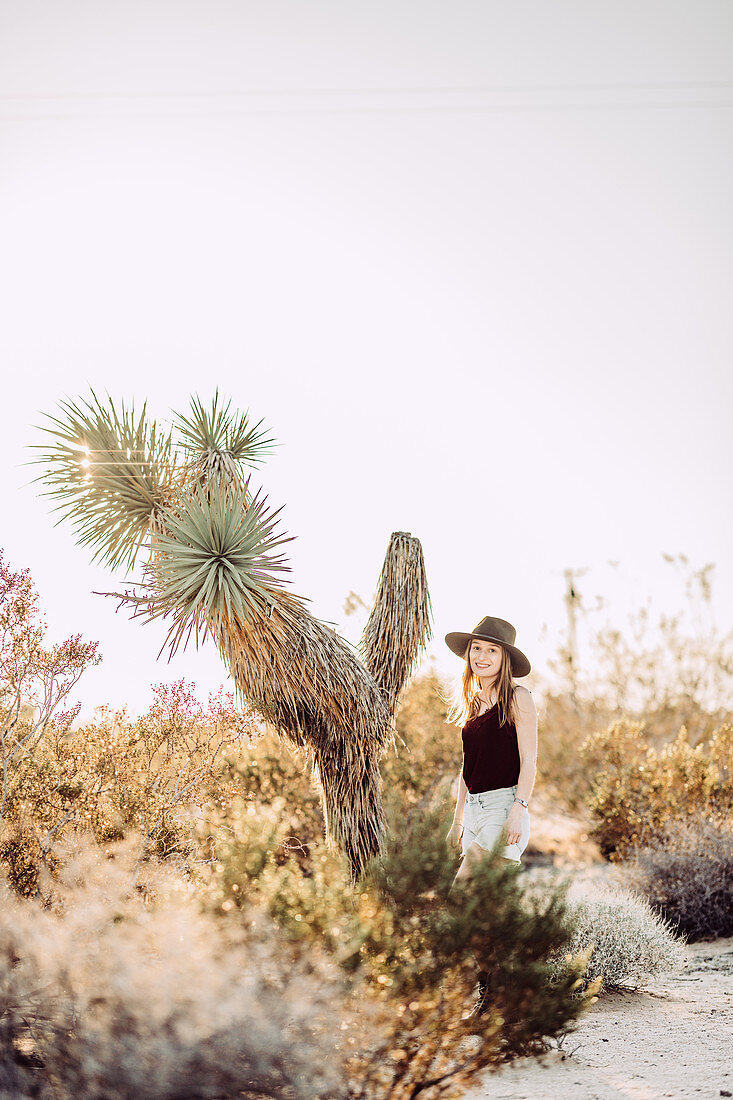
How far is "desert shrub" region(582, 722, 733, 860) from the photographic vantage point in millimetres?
7496

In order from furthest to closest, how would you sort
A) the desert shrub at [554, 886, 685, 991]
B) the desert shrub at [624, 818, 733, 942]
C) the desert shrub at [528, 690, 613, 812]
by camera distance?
the desert shrub at [528, 690, 613, 812] → the desert shrub at [624, 818, 733, 942] → the desert shrub at [554, 886, 685, 991]

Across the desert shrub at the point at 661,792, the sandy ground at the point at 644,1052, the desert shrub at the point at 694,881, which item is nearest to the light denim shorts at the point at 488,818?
the sandy ground at the point at 644,1052

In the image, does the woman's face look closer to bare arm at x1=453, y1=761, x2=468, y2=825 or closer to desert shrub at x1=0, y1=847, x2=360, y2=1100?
bare arm at x1=453, y1=761, x2=468, y2=825

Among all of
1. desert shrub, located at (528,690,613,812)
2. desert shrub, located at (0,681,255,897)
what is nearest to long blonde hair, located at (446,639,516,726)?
desert shrub, located at (0,681,255,897)

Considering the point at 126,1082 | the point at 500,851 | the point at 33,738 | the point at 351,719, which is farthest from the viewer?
the point at 351,719

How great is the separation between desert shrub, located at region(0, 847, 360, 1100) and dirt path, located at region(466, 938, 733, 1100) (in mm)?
737

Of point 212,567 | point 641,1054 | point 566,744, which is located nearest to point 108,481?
point 212,567

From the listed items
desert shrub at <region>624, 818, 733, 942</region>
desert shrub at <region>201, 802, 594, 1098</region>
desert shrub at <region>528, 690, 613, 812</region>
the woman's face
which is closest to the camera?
desert shrub at <region>201, 802, 594, 1098</region>

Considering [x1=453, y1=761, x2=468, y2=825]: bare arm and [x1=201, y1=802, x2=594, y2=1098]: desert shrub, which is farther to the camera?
[x1=453, y1=761, x2=468, y2=825]: bare arm

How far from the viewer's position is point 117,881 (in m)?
3.45

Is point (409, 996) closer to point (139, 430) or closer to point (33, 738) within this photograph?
point (33, 738)

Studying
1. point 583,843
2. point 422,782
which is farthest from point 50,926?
point 583,843

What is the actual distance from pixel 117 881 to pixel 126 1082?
46.4 inches

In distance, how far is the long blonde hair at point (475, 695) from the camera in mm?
4180
